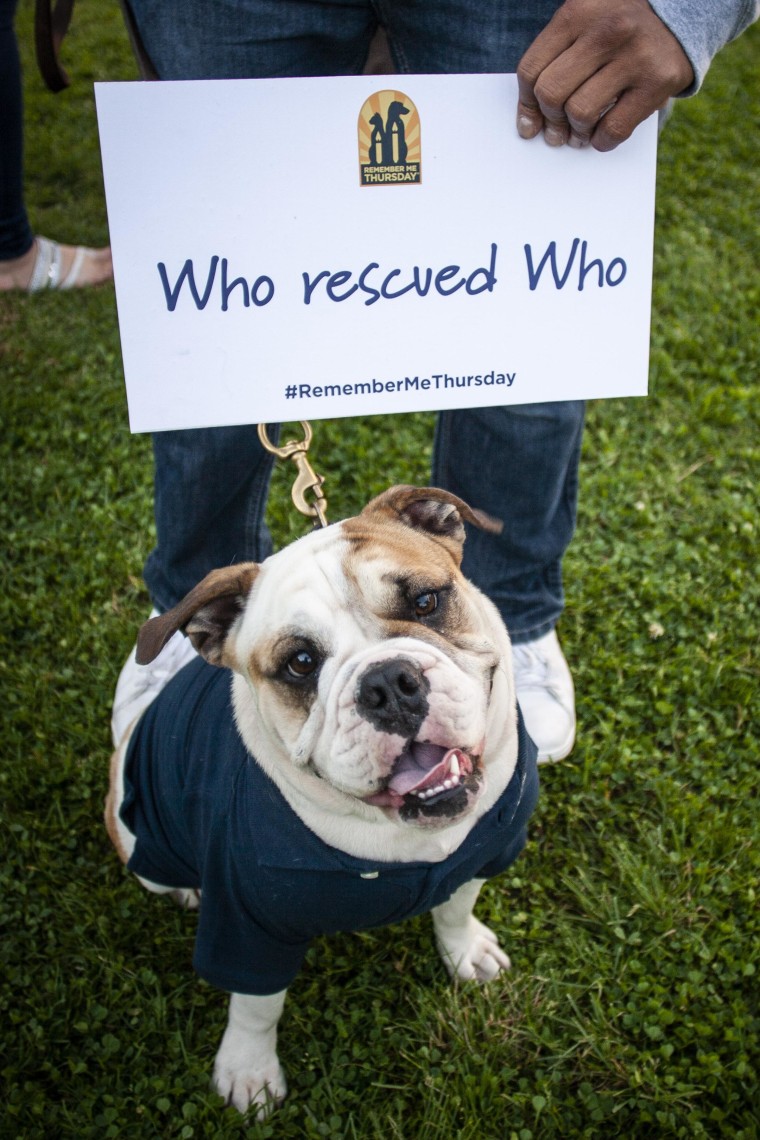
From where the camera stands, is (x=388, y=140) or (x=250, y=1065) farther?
(x=250, y=1065)

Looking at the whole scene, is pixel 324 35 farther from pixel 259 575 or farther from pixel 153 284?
pixel 259 575

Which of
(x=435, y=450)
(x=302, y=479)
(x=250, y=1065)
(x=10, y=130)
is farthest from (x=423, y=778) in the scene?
(x=10, y=130)

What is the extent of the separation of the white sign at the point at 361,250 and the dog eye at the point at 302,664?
617 millimetres

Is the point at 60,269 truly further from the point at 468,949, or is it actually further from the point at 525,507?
the point at 468,949

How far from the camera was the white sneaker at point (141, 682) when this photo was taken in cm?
317

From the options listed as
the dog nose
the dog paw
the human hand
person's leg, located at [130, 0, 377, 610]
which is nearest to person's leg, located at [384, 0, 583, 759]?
person's leg, located at [130, 0, 377, 610]

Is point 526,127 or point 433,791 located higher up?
point 526,127

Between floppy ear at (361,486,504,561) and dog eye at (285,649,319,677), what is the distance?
1.56ft

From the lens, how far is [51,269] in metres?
5.36

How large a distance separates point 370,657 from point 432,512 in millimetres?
601

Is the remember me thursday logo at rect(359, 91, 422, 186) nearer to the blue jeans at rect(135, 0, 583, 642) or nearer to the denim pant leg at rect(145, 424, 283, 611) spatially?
the blue jeans at rect(135, 0, 583, 642)

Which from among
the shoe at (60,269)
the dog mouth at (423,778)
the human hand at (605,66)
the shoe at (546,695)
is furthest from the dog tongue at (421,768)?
the shoe at (60,269)

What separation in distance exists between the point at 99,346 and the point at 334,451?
1.56 metres

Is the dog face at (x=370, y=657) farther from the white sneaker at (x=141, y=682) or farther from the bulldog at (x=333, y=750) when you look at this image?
the white sneaker at (x=141, y=682)
